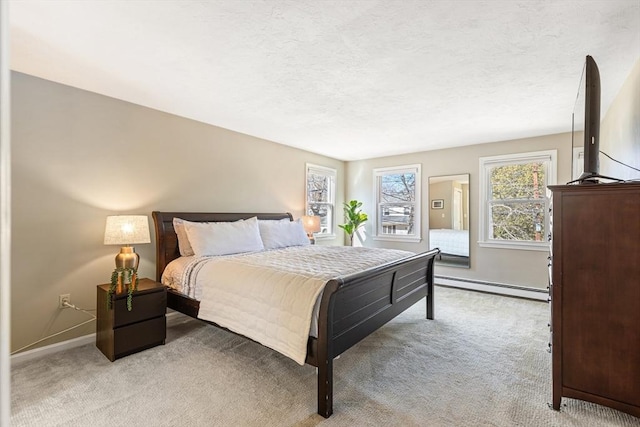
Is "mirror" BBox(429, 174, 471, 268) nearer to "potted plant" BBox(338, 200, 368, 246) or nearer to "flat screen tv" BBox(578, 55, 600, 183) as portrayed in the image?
"potted plant" BBox(338, 200, 368, 246)

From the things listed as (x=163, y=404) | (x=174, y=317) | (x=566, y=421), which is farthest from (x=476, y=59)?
(x=174, y=317)

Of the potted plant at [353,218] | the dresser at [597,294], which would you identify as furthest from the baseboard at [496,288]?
the dresser at [597,294]

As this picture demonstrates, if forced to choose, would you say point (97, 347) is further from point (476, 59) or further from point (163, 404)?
point (476, 59)

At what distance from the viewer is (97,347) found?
2.77 m

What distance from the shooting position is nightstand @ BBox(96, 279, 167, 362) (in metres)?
2.52

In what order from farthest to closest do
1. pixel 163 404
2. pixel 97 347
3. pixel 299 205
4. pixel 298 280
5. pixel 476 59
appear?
pixel 299 205, pixel 97 347, pixel 476 59, pixel 298 280, pixel 163 404

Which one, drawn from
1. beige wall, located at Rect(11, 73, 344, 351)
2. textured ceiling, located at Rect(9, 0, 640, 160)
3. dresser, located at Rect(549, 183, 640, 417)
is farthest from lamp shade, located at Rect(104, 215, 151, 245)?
dresser, located at Rect(549, 183, 640, 417)

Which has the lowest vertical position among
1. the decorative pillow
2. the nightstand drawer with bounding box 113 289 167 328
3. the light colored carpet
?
the light colored carpet

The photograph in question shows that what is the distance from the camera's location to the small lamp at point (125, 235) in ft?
8.96

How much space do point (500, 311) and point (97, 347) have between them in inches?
175

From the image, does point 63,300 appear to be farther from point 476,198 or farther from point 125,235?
point 476,198

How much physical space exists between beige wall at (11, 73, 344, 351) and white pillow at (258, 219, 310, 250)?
0.84 meters

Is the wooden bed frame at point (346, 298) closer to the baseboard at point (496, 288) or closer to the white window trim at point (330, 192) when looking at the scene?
the white window trim at point (330, 192)

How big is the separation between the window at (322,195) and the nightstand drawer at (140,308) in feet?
10.0
